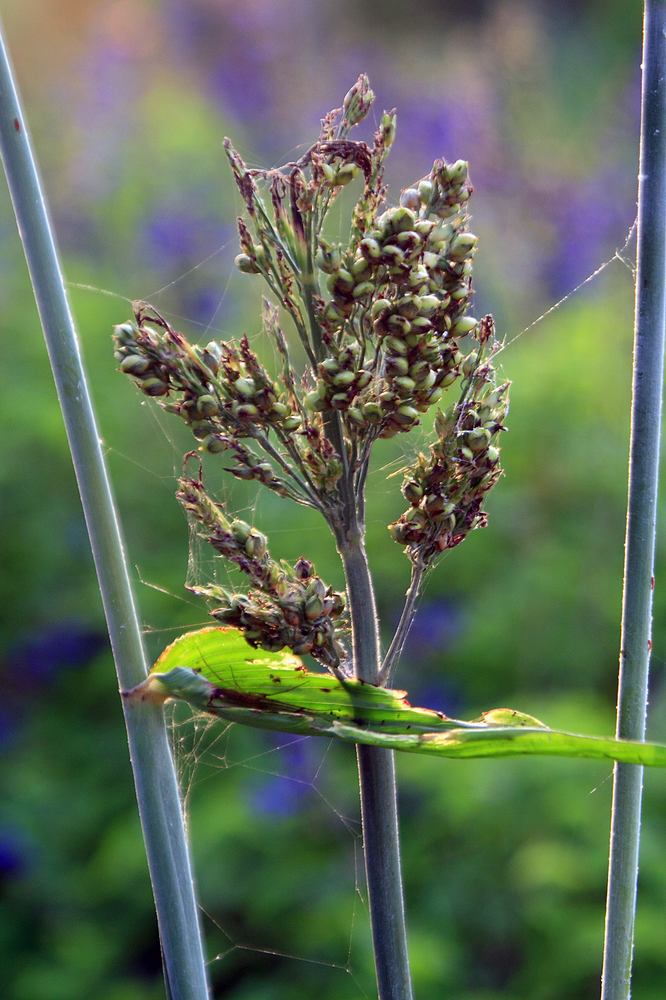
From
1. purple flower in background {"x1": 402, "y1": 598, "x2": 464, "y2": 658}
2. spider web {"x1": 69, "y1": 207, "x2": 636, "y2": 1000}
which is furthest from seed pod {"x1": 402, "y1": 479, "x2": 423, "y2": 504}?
purple flower in background {"x1": 402, "y1": 598, "x2": 464, "y2": 658}

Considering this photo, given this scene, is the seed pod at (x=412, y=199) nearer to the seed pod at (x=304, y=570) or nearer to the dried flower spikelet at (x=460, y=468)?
the dried flower spikelet at (x=460, y=468)

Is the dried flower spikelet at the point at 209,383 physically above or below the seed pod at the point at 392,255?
below

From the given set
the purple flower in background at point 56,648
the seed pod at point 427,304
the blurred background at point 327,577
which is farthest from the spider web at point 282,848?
the seed pod at point 427,304

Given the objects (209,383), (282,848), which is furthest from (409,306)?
(282,848)

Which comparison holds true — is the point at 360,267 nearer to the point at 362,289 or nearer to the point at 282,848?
the point at 362,289

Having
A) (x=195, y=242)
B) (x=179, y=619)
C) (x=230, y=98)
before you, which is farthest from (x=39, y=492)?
(x=230, y=98)

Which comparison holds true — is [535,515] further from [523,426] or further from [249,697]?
[249,697]
